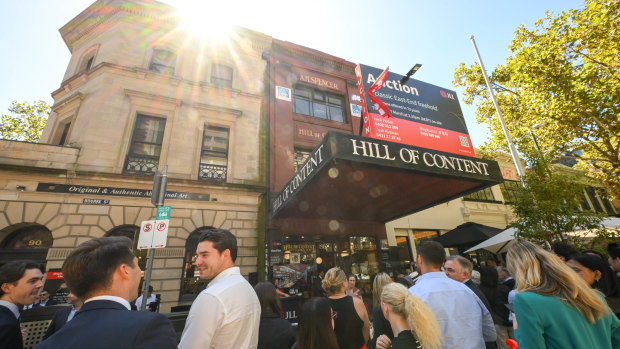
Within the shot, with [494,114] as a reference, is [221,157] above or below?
below

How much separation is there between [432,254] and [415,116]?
20.8ft

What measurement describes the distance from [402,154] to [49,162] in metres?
11.0

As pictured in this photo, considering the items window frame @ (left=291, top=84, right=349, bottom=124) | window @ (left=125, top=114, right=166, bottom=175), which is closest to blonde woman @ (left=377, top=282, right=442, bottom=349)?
window @ (left=125, top=114, right=166, bottom=175)

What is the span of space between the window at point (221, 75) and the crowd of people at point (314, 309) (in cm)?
1055

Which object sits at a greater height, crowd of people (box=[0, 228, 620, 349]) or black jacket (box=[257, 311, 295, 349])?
crowd of people (box=[0, 228, 620, 349])

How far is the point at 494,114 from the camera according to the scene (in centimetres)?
1307

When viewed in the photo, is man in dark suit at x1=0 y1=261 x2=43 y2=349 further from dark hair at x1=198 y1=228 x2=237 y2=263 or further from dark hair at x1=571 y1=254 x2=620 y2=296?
dark hair at x1=571 y1=254 x2=620 y2=296

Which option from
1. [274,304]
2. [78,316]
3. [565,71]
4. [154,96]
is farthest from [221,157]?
[565,71]

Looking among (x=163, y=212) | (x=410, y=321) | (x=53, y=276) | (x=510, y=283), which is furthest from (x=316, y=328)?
(x=53, y=276)

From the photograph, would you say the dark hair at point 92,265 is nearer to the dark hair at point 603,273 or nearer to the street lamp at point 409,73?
the dark hair at point 603,273

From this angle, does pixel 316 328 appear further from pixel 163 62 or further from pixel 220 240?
pixel 163 62

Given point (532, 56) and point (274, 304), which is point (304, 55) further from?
point (274, 304)

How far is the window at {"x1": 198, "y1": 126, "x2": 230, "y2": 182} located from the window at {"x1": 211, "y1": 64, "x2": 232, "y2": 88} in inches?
100

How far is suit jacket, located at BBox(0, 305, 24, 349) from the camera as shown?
1.84m
